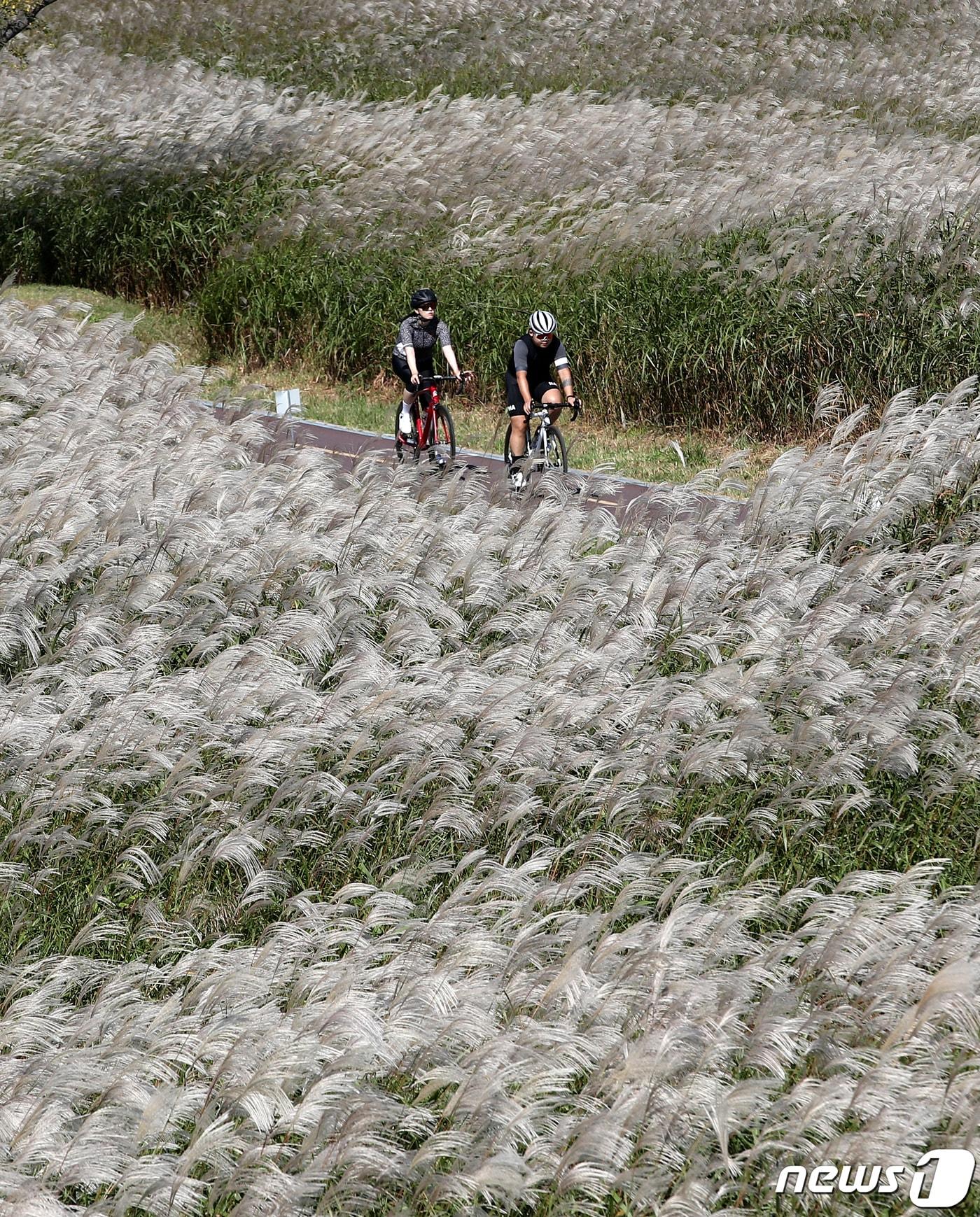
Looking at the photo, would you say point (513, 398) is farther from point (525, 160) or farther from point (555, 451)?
point (525, 160)

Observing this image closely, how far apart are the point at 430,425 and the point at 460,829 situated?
8.61 metres

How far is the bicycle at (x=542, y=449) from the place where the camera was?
1341cm

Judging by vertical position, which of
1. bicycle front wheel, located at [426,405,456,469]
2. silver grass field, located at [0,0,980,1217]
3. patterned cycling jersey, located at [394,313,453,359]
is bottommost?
silver grass field, located at [0,0,980,1217]

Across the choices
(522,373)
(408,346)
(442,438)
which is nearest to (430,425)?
(442,438)

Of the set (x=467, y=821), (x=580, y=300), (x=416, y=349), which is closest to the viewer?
(x=467, y=821)

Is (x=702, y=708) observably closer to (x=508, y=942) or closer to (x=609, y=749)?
(x=609, y=749)

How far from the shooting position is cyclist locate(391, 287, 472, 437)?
1507 centimetres

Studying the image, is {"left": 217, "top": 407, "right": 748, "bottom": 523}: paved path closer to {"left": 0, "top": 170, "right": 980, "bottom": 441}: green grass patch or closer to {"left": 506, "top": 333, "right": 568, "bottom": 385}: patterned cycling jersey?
{"left": 506, "top": 333, "right": 568, "bottom": 385}: patterned cycling jersey

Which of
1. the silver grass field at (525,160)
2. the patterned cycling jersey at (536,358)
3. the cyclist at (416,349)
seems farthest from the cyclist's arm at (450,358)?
the silver grass field at (525,160)

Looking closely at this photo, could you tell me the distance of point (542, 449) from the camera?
13.9 m

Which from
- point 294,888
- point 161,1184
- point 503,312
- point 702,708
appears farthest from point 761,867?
point 503,312

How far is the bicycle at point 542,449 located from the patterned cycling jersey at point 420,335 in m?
1.49

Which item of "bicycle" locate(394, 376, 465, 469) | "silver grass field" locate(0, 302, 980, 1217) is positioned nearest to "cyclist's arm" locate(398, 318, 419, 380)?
"bicycle" locate(394, 376, 465, 469)

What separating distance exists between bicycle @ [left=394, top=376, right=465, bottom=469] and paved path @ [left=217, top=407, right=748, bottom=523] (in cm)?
30
